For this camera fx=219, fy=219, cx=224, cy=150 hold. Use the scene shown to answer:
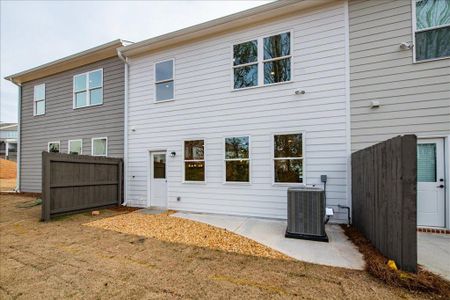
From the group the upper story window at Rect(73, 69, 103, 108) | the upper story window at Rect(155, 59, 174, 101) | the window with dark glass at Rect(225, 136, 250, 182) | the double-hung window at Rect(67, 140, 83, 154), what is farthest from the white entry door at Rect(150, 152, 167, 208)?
the double-hung window at Rect(67, 140, 83, 154)


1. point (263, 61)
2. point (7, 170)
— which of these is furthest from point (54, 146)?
point (7, 170)

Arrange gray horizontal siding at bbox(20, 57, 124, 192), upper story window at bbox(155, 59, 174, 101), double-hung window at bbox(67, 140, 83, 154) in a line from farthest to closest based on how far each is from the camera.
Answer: double-hung window at bbox(67, 140, 83, 154) < gray horizontal siding at bbox(20, 57, 124, 192) < upper story window at bbox(155, 59, 174, 101)

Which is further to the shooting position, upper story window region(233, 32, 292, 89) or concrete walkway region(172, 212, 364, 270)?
upper story window region(233, 32, 292, 89)

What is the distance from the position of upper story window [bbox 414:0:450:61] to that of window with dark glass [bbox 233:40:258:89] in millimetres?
3734

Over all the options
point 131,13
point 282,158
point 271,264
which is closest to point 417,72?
point 282,158

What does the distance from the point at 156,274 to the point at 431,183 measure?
573 centimetres

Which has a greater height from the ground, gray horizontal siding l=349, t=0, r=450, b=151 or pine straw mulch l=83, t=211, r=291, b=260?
gray horizontal siding l=349, t=0, r=450, b=151

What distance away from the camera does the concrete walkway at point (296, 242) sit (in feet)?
11.4

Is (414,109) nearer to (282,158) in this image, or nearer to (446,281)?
(282,158)

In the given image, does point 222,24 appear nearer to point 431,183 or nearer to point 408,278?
point 431,183

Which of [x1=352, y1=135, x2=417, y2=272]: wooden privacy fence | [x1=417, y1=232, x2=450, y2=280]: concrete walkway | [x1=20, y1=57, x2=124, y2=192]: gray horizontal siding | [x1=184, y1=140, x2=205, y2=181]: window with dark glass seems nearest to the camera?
[x1=352, y1=135, x2=417, y2=272]: wooden privacy fence

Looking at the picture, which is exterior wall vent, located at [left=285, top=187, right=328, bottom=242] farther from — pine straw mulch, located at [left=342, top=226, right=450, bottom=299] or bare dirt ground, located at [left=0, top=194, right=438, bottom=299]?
bare dirt ground, located at [left=0, top=194, right=438, bottom=299]

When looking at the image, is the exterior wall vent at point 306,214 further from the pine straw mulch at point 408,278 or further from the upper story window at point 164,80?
the upper story window at point 164,80

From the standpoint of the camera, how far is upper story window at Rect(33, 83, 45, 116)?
1080cm
